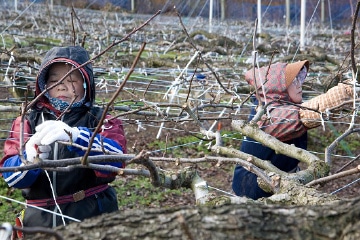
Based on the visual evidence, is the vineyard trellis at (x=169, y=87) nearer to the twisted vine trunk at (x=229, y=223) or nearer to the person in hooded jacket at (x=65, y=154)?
the person in hooded jacket at (x=65, y=154)

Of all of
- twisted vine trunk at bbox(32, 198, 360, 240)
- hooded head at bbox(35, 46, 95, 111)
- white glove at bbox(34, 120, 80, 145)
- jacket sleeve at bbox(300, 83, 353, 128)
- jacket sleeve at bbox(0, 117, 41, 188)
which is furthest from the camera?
jacket sleeve at bbox(300, 83, 353, 128)

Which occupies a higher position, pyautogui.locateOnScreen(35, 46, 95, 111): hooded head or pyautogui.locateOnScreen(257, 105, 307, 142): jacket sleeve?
pyautogui.locateOnScreen(35, 46, 95, 111): hooded head

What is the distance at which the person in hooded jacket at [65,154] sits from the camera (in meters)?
1.83

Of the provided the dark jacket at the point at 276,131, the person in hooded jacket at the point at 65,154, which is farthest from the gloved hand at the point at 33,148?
the dark jacket at the point at 276,131

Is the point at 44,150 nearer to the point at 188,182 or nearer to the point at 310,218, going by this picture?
the point at 188,182

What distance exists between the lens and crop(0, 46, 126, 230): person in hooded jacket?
183 centimetres

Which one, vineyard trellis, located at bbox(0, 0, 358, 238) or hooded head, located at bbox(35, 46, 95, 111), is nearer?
vineyard trellis, located at bbox(0, 0, 358, 238)

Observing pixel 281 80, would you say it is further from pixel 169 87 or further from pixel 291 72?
pixel 169 87

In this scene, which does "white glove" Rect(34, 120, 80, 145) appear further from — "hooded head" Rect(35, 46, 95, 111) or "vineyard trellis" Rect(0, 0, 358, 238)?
"hooded head" Rect(35, 46, 95, 111)

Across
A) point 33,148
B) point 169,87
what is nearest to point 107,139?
point 33,148

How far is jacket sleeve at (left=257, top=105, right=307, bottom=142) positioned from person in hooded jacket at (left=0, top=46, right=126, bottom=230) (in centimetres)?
79

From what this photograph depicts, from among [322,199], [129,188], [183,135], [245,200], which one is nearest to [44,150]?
[245,200]

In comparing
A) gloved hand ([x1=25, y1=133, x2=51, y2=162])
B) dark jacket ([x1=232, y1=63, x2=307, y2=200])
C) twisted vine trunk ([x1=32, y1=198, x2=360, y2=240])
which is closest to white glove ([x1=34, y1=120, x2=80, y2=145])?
gloved hand ([x1=25, y1=133, x2=51, y2=162])

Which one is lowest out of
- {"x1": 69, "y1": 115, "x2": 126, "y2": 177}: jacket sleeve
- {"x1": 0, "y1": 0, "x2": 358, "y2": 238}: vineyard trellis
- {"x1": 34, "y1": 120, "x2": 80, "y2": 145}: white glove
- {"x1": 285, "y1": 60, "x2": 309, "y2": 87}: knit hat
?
{"x1": 0, "y1": 0, "x2": 358, "y2": 238}: vineyard trellis
